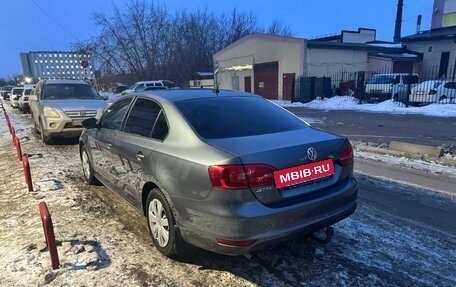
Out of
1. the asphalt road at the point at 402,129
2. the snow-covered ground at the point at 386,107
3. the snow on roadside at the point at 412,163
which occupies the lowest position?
the snow-covered ground at the point at 386,107

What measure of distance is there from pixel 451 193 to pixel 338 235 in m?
2.53

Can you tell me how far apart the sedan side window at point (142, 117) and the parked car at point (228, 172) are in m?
0.02

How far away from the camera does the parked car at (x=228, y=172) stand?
2.76 m

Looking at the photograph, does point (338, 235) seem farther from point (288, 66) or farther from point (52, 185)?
point (288, 66)

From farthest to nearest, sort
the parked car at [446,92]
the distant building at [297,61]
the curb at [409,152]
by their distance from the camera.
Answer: the distant building at [297,61], the parked car at [446,92], the curb at [409,152]

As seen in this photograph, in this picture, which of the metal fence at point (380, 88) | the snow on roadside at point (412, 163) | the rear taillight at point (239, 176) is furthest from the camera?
the metal fence at point (380, 88)

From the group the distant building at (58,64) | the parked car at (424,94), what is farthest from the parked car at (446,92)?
the distant building at (58,64)

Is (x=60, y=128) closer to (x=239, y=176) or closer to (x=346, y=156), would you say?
(x=239, y=176)

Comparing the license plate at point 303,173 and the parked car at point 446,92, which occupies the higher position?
the license plate at point 303,173

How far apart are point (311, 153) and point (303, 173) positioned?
0.19 m

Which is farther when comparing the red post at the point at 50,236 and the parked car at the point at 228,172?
the red post at the point at 50,236

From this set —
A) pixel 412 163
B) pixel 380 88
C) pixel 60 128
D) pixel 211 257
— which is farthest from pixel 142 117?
pixel 380 88

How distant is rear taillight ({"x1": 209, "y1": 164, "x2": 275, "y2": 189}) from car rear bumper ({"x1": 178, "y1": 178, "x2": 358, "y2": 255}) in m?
0.16

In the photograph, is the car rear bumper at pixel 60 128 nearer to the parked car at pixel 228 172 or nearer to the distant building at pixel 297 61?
the parked car at pixel 228 172
